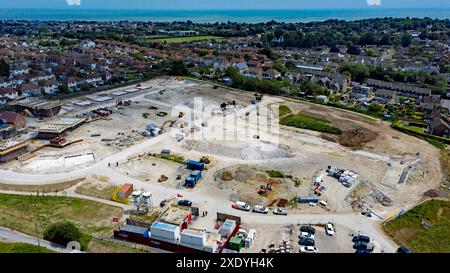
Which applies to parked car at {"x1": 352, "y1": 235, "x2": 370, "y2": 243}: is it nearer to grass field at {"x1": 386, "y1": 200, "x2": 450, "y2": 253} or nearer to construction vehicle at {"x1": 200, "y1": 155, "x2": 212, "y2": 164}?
grass field at {"x1": 386, "y1": 200, "x2": 450, "y2": 253}

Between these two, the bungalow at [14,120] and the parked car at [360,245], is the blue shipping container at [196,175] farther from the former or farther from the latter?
the bungalow at [14,120]

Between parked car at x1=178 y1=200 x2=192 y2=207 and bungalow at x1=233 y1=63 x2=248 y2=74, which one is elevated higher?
bungalow at x1=233 y1=63 x2=248 y2=74

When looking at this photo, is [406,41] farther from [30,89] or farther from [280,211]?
[280,211]

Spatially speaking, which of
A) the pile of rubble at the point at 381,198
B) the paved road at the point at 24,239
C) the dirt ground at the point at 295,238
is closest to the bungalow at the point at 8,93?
the paved road at the point at 24,239

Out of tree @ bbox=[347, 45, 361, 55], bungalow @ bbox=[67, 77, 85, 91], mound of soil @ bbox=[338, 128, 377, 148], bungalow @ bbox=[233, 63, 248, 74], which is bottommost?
mound of soil @ bbox=[338, 128, 377, 148]

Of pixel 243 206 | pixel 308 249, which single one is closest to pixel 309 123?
pixel 243 206

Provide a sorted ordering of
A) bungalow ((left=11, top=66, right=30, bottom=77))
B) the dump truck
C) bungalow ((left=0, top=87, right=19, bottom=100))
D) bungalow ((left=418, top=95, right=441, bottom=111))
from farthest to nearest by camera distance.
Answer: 1. bungalow ((left=11, top=66, right=30, bottom=77))
2. bungalow ((left=0, top=87, right=19, bottom=100))
3. bungalow ((left=418, top=95, right=441, bottom=111))
4. the dump truck

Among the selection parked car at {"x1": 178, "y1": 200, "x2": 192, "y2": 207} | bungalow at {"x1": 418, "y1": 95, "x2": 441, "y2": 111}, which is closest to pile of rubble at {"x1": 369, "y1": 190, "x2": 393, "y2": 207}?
parked car at {"x1": 178, "y1": 200, "x2": 192, "y2": 207}
